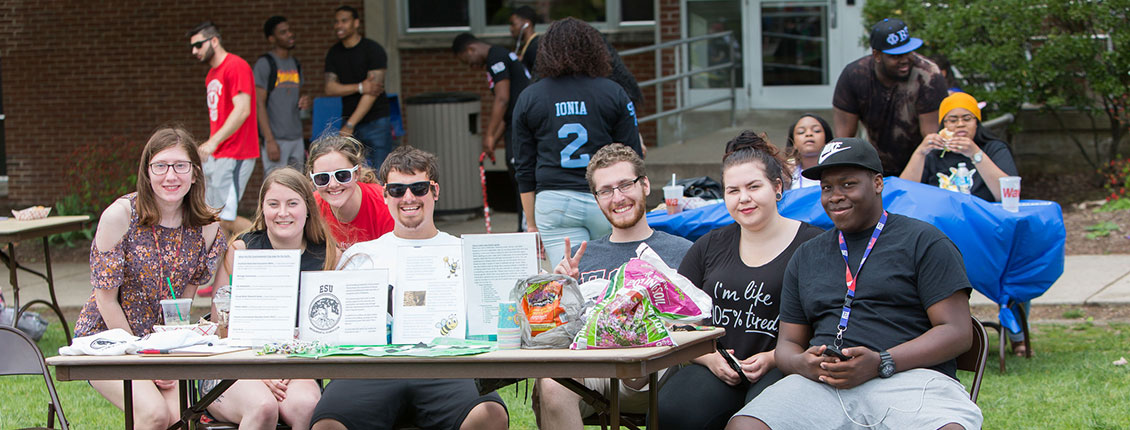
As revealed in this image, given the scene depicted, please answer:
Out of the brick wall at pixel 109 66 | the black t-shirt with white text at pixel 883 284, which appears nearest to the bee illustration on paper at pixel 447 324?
the black t-shirt with white text at pixel 883 284

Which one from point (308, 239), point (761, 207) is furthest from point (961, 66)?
point (308, 239)

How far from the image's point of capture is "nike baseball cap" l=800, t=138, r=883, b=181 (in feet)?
12.7

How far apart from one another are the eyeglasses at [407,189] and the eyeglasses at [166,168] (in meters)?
0.80

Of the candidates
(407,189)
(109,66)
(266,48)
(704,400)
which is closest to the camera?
(704,400)

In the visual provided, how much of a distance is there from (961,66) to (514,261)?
24.5 feet

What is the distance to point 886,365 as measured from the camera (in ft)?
12.1

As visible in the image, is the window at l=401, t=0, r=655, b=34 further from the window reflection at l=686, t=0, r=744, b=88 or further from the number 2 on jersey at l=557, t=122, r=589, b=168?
the number 2 on jersey at l=557, t=122, r=589, b=168

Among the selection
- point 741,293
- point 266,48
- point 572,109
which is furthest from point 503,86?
point 266,48

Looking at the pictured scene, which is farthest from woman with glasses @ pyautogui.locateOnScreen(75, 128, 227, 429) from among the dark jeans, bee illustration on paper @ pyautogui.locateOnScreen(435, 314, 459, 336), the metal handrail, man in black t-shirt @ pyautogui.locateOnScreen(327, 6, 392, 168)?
the metal handrail

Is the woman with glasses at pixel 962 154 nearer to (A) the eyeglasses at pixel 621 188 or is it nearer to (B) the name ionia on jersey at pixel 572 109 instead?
(B) the name ionia on jersey at pixel 572 109

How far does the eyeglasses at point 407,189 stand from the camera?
14.3 ft

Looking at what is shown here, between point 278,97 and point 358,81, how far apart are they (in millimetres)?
768

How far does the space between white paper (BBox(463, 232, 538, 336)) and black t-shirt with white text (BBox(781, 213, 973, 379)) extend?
96cm

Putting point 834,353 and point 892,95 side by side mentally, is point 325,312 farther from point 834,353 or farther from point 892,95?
point 892,95
